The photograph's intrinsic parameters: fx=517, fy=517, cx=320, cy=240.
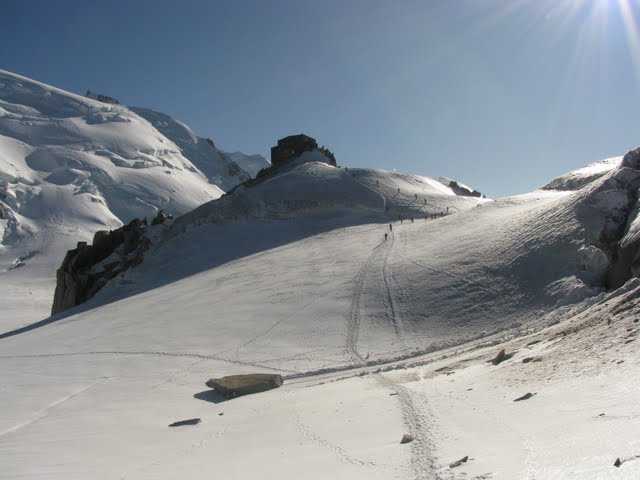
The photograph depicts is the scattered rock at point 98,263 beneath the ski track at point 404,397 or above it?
above

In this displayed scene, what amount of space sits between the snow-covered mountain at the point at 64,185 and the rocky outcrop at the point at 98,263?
7.30 meters

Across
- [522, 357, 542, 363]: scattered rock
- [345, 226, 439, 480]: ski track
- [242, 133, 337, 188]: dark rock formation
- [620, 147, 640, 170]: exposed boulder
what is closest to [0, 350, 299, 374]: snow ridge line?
[345, 226, 439, 480]: ski track

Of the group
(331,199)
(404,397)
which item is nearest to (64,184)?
(331,199)

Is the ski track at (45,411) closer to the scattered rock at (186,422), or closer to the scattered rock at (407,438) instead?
the scattered rock at (186,422)

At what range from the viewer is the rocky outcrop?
157 feet

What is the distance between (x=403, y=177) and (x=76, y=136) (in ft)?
455

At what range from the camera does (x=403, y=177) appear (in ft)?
242

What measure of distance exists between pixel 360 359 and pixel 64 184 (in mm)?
134519

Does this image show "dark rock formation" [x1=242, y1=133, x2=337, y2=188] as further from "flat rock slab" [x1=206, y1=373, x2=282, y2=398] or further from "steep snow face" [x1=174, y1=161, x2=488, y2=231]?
"flat rock slab" [x1=206, y1=373, x2=282, y2=398]

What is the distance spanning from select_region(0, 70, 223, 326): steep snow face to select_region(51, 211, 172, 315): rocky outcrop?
7.48m

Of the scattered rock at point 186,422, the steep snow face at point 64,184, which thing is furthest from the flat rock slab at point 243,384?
the steep snow face at point 64,184

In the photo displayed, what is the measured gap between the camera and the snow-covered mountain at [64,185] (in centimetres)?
9525

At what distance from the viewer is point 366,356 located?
19875 millimetres

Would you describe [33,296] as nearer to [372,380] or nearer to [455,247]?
[455,247]
